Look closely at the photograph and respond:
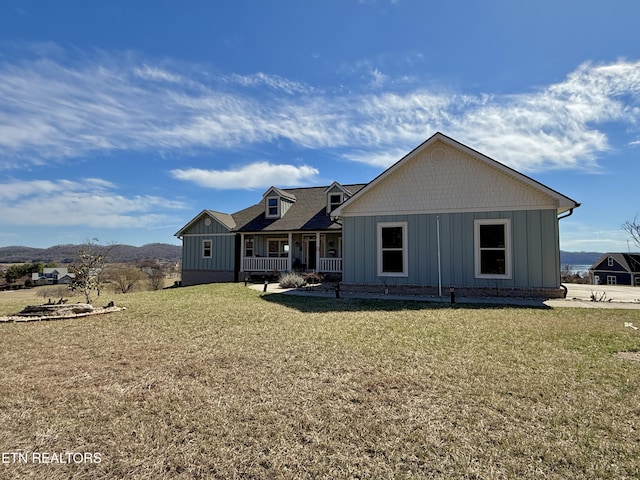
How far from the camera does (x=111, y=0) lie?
9.58 metres

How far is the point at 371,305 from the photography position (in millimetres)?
10734

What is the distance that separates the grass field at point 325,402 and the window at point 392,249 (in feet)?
18.8

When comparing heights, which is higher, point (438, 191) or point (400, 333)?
point (438, 191)

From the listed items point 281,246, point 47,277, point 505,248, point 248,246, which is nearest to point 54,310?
point 248,246

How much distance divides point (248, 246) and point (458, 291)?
14.1 m

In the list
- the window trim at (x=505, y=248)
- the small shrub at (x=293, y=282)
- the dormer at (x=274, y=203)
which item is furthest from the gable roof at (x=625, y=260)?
the small shrub at (x=293, y=282)

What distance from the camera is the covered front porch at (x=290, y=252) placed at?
67.3ft

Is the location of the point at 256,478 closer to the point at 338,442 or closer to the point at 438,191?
the point at 338,442

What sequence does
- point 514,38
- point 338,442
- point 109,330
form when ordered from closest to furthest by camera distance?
1. point 338,442
2. point 109,330
3. point 514,38

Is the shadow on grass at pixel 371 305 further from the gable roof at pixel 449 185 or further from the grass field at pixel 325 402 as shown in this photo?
the gable roof at pixel 449 185

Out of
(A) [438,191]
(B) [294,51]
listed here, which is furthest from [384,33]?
(A) [438,191]

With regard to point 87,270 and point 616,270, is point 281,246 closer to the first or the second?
point 87,270

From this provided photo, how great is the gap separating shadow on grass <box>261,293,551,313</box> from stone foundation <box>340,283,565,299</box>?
0.58 meters

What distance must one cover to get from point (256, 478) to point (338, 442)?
793mm
